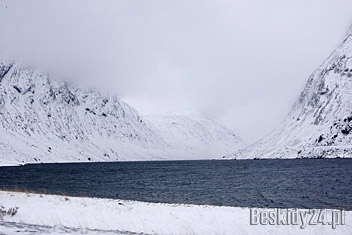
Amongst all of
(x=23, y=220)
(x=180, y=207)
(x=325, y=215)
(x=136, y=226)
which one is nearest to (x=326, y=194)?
(x=325, y=215)

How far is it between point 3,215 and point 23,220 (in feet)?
5.91

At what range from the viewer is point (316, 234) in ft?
76.0

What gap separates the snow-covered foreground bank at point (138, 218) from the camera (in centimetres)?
2445

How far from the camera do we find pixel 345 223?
25203mm

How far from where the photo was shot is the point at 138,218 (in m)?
27.9

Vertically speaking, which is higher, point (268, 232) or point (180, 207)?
point (180, 207)

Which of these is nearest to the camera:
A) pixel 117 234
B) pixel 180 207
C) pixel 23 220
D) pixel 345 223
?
pixel 117 234

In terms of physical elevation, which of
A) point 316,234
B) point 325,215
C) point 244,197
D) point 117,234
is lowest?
point 117,234

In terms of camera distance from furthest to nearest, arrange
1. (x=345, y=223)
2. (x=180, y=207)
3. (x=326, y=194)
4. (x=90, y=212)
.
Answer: (x=326, y=194) → (x=180, y=207) → (x=90, y=212) → (x=345, y=223)

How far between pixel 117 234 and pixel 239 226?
1142 centimetres

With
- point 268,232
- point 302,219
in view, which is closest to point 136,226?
point 268,232

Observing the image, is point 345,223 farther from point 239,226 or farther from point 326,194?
point 326,194

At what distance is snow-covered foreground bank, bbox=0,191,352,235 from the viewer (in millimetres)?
24453

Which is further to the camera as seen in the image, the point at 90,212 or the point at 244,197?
the point at 244,197
